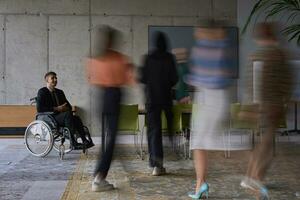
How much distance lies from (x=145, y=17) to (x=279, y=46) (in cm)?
624

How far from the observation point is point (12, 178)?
4.98 meters

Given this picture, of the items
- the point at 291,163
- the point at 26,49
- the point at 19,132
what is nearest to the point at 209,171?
the point at 291,163

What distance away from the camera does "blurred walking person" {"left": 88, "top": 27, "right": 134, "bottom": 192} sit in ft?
13.8

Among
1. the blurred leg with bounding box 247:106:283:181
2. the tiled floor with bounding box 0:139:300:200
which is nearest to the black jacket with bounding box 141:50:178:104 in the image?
the tiled floor with bounding box 0:139:300:200

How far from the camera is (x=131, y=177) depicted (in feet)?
16.3

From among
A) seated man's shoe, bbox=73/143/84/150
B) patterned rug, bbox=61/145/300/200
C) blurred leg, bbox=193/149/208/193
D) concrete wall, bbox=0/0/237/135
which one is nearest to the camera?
blurred leg, bbox=193/149/208/193

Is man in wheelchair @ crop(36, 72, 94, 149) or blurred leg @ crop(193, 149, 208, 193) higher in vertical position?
man in wheelchair @ crop(36, 72, 94, 149)

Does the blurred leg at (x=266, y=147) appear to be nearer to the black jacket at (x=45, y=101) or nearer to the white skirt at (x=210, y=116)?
the white skirt at (x=210, y=116)

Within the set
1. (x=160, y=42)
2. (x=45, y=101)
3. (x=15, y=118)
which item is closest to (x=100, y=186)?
(x=160, y=42)

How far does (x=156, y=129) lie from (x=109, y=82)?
1126 mm

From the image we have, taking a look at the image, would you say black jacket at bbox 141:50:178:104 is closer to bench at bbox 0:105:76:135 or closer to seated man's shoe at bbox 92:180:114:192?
seated man's shoe at bbox 92:180:114:192

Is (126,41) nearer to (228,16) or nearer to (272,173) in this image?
(228,16)

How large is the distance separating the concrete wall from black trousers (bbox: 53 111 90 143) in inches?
120

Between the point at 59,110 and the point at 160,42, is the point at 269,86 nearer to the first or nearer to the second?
the point at 160,42
